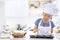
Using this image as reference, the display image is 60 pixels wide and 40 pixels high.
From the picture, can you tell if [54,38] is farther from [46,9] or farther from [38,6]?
[38,6]

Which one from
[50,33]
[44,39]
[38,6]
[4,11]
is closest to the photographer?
[44,39]

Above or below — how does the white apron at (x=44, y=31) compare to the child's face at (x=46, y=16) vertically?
below

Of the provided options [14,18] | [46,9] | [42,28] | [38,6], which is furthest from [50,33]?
[14,18]

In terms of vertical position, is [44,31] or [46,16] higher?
[46,16]

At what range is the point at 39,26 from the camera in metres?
1.11

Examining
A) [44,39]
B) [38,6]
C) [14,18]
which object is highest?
[38,6]

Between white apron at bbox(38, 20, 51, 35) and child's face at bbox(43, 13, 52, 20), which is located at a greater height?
child's face at bbox(43, 13, 52, 20)

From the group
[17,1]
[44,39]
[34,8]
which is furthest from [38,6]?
[44,39]

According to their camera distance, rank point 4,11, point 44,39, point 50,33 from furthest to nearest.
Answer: point 4,11
point 50,33
point 44,39

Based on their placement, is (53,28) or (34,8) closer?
(53,28)

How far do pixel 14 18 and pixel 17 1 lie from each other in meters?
0.22

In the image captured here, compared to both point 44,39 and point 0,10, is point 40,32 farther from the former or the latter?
point 0,10

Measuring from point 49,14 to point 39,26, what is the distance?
5.1 inches

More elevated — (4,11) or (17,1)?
(17,1)
